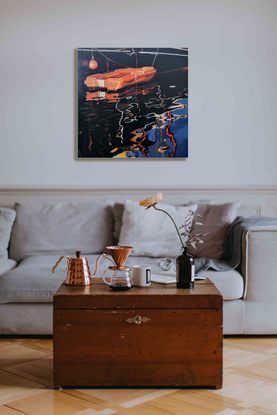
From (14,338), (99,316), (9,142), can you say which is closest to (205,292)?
(99,316)

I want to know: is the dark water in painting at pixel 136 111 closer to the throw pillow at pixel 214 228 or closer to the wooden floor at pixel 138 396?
the throw pillow at pixel 214 228

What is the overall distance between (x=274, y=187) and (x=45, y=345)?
6.87 ft

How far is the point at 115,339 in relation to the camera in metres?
2.75

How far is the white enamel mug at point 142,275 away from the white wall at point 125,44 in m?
1.86

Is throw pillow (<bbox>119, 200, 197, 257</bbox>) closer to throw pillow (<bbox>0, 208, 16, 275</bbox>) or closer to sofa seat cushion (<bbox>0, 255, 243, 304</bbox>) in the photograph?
sofa seat cushion (<bbox>0, 255, 243, 304</bbox>)

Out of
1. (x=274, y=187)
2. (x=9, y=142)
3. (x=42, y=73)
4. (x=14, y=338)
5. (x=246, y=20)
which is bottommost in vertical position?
(x=14, y=338)

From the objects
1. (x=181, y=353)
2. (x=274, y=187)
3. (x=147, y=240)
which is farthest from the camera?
(x=274, y=187)

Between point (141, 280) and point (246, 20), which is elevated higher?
point (246, 20)

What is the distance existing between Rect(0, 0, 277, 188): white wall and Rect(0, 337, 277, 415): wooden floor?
5.98 ft

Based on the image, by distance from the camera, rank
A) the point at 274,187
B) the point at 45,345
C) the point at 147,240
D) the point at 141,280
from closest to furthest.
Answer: the point at 141,280, the point at 45,345, the point at 147,240, the point at 274,187

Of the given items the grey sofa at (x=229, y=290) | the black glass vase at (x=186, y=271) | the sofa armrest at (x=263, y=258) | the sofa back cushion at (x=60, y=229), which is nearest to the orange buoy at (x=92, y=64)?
the sofa back cushion at (x=60, y=229)

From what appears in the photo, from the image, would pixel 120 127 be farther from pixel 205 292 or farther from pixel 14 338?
pixel 205 292

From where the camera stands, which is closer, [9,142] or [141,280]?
[141,280]

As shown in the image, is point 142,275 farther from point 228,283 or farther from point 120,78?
point 120,78
